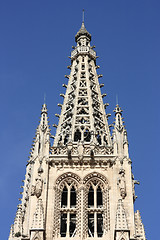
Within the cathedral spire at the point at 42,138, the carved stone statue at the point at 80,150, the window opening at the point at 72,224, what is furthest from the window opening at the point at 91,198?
the cathedral spire at the point at 42,138

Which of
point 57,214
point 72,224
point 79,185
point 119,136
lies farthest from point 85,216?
point 119,136

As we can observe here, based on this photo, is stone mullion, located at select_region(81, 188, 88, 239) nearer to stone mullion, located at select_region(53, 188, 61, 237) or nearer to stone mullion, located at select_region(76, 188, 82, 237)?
stone mullion, located at select_region(76, 188, 82, 237)

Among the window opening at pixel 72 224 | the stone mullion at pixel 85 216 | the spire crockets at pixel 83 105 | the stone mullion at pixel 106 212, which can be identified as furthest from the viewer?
the spire crockets at pixel 83 105

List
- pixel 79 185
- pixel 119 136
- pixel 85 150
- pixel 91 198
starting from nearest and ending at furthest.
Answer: pixel 79 185, pixel 91 198, pixel 85 150, pixel 119 136

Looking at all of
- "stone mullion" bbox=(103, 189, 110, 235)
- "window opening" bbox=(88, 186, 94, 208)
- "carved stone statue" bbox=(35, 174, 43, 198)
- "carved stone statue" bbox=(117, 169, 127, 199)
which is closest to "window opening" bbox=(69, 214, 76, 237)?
"window opening" bbox=(88, 186, 94, 208)

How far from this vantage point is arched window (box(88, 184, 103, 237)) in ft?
157

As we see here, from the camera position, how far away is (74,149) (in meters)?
51.7

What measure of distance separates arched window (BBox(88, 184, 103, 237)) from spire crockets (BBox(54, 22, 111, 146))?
4075 mm

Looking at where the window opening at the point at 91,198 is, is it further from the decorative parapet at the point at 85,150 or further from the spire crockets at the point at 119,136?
the spire crockets at the point at 119,136

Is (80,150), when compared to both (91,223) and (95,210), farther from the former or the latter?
(91,223)

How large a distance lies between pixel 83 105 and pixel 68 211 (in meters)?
10.6

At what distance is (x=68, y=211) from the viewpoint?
159ft

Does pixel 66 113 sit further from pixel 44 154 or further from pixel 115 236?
pixel 115 236

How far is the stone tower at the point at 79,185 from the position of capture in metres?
47.0
